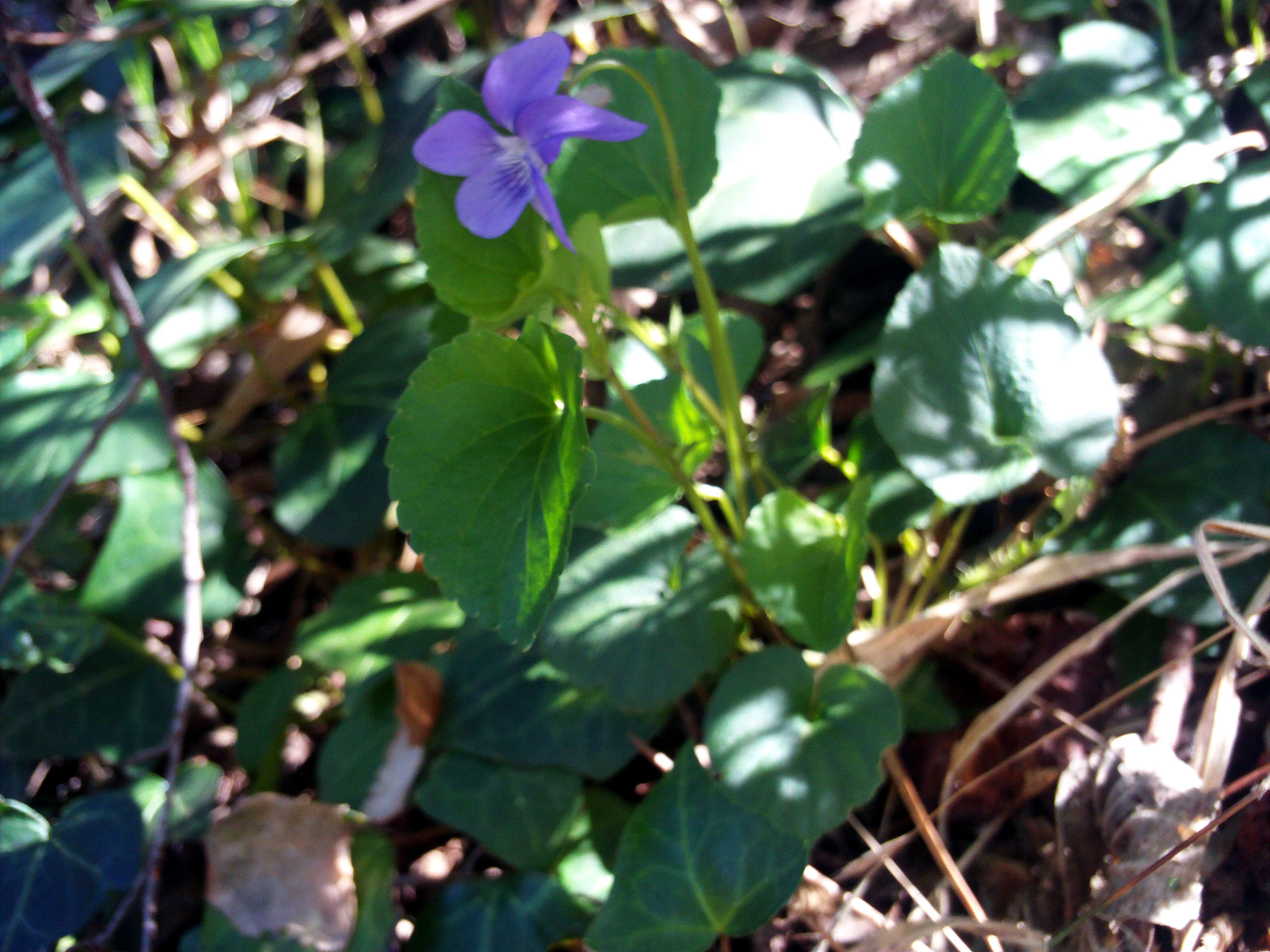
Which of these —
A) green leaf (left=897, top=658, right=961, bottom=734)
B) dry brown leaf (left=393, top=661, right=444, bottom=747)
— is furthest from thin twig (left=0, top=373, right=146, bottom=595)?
green leaf (left=897, top=658, right=961, bottom=734)

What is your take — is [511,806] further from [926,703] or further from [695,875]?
[926,703]

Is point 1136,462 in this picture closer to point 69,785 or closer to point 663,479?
point 663,479

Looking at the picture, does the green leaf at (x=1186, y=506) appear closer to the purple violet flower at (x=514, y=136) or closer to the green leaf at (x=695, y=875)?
the green leaf at (x=695, y=875)

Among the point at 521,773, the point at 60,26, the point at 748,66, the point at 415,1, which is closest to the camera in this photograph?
the point at 521,773

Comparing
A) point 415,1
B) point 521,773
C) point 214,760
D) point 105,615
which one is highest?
point 415,1

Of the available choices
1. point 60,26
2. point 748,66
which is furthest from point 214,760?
point 60,26

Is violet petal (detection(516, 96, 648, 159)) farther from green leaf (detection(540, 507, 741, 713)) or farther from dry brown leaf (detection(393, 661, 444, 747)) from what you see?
dry brown leaf (detection(393, 661, 444, 747))
